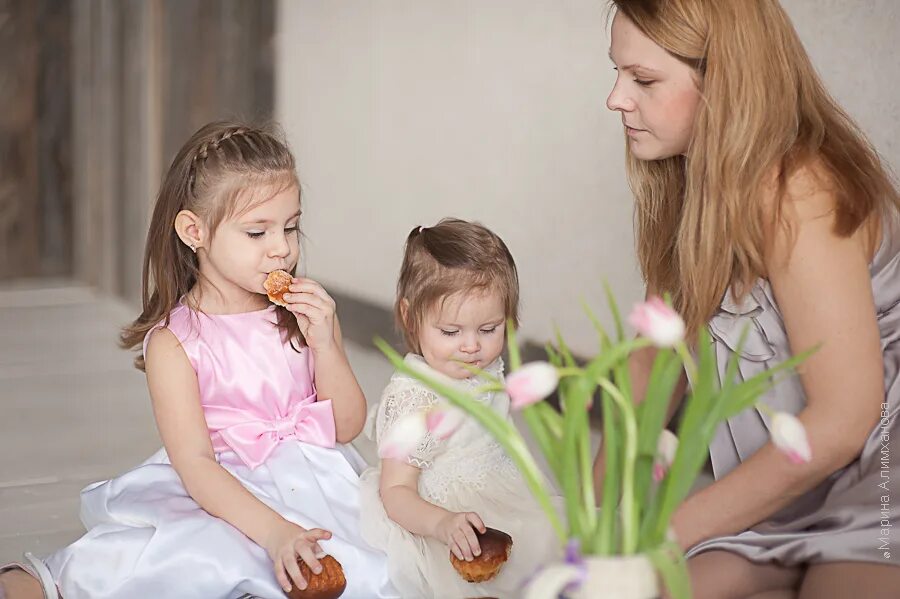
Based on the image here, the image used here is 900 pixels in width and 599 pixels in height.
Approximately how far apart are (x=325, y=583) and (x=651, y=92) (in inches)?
35.1

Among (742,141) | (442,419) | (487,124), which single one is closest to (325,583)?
(442,419)

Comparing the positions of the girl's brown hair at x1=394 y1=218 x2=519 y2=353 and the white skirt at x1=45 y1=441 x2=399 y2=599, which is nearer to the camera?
the white skirt at x1=45 y1=441 x2=399 y2=599

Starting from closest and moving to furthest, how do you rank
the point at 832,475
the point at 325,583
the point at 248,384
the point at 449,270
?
1. the point at 325,583
2. the point at 832,475
3. the point at 449,270
4. the point at 248,384

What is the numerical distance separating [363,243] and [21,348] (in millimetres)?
1479

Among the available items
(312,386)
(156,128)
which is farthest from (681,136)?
(156,128)

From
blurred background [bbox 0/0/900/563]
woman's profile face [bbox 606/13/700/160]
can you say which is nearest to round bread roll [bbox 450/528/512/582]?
woman's profile face [bbox 606/13/700/160]

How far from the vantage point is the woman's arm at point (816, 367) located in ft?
5.77

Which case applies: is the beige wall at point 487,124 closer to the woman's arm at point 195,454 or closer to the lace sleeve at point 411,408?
the lace sleeve at point 411,408

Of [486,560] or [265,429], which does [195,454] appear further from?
[486,560]

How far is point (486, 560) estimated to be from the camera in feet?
5.82

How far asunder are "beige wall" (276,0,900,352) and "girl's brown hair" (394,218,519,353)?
1.11m

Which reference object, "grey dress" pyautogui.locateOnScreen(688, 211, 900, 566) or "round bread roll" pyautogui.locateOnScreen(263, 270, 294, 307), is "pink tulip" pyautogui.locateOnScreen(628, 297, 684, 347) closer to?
"grey dress" pyautogui.locateOnScreen(688, 211, 900, 566)

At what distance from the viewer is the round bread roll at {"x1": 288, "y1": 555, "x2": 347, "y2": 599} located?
1.75 metres

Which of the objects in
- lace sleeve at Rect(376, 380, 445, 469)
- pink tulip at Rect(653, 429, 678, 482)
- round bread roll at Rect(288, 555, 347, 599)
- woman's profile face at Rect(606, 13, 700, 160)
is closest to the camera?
pink tulip at Rect(653, 429, 678, 482)
